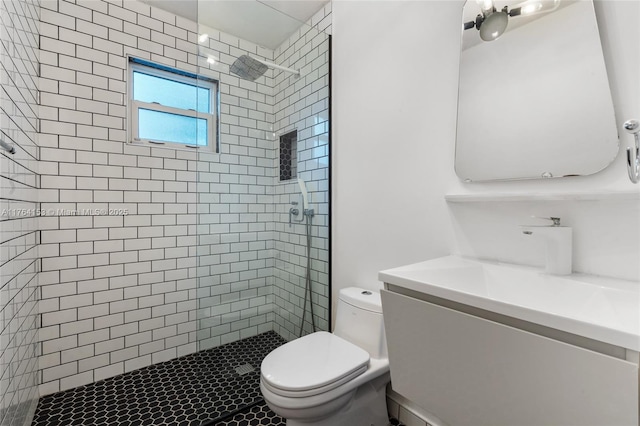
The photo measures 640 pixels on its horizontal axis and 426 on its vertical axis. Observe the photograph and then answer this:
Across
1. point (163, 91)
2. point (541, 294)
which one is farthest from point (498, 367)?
point (163, 91)

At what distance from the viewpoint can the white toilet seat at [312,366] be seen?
4.05ft

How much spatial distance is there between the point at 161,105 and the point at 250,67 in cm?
87

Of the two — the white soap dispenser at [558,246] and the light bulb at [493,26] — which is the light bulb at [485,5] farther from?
the white soap dispenser at [558,246]

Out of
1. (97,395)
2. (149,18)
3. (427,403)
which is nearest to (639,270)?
(427,403)

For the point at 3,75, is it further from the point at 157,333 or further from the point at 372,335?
the point at 372,335

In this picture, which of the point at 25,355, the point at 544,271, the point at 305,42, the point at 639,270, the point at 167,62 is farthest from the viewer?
the point at 167,62

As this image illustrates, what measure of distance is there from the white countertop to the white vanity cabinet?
20 millimetres

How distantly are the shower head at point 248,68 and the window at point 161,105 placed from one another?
15.3 inches

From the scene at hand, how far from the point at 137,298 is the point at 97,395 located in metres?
0.60

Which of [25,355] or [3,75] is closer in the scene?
[3,75]

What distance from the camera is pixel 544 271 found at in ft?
3.57

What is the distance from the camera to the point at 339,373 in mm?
1298

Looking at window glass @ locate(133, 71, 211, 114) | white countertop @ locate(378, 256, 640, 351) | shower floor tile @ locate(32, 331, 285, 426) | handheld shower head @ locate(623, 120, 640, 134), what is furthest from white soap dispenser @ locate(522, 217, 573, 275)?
window glass @ locate(133, 71, 211, 114)

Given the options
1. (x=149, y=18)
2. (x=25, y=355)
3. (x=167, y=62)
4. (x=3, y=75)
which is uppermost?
(x=149, y=18)
